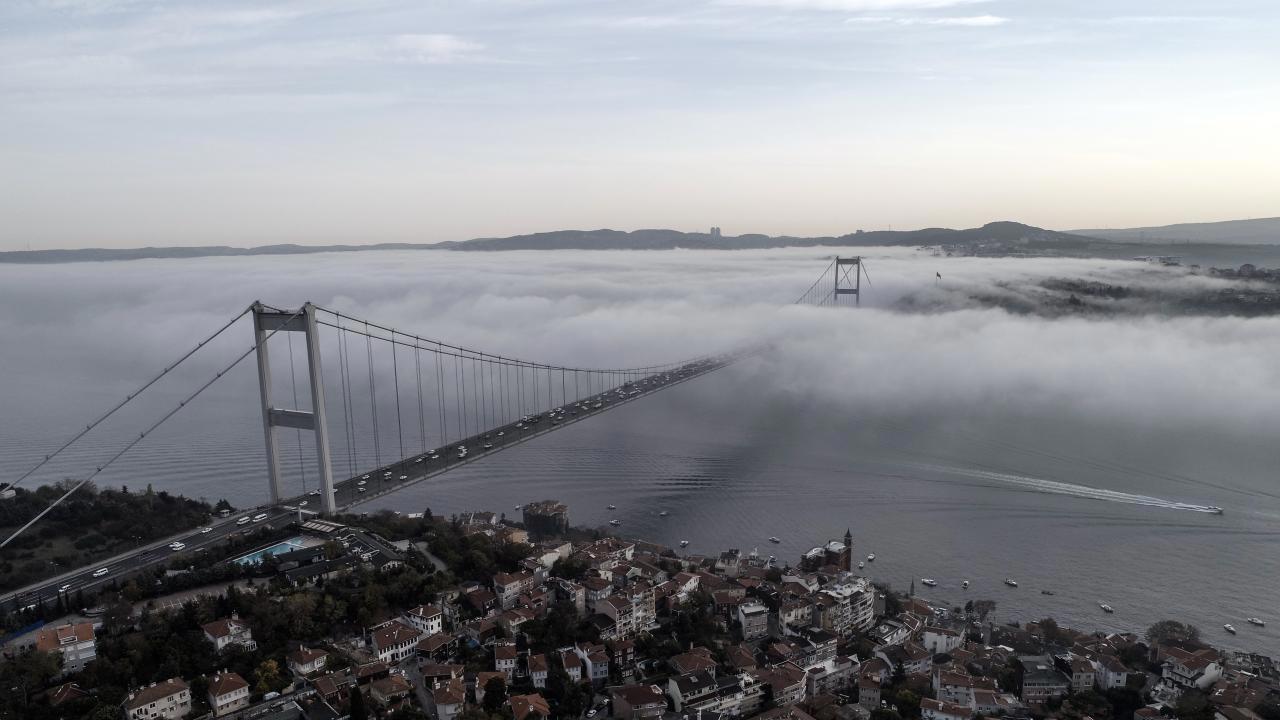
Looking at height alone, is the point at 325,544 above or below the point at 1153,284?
below

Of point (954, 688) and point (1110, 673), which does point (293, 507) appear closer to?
point (954, 688)

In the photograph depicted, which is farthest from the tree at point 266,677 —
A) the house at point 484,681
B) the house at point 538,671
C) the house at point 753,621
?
the house at point 753,621

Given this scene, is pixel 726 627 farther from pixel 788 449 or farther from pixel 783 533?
pixel 788 449

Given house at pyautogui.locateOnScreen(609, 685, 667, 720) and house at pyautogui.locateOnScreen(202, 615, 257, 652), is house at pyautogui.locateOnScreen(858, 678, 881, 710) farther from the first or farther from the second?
house at pyautogui.locateOnScreen(202, 615, 257, 652)

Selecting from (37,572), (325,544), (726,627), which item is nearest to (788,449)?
(726,627)

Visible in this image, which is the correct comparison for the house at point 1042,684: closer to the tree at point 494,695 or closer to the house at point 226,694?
the tree at point 494,695

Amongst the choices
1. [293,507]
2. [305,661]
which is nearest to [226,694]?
[305,661]
